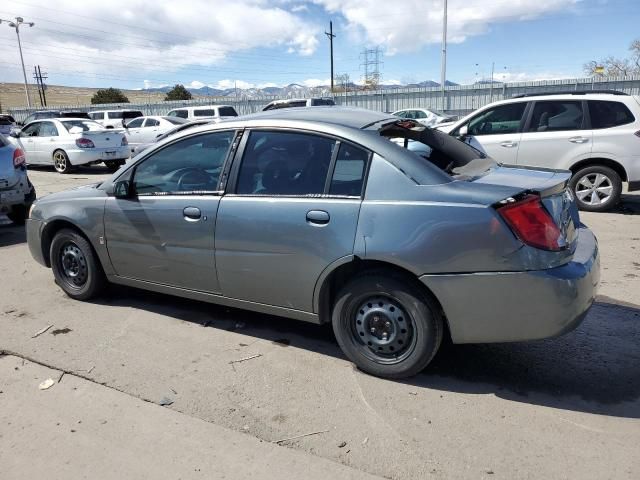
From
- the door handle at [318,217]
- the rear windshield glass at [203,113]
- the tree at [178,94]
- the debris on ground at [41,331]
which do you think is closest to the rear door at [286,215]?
the door handle at [318,217]

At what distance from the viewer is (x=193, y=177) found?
3965 millimetres

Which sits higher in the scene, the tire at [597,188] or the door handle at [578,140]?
the door handle at [578,140]

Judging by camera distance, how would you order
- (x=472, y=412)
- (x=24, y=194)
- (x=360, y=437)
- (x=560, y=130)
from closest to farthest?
(x=360, y=437)
(x=472, y=412)
(x=24, y=194)
(x=560, y=130)

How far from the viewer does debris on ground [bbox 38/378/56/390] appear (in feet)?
11.0

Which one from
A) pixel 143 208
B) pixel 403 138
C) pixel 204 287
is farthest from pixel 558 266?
pixel 143 208

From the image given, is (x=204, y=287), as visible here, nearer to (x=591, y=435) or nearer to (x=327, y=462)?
(x=327, y=462)

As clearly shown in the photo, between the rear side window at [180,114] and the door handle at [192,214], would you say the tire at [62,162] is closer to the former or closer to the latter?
the rear side window at [180,114]

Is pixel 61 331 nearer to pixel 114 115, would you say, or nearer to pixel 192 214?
pixel 192 214

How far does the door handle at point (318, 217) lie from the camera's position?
3.24 meters

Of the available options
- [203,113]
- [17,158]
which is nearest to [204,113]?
[203,113]

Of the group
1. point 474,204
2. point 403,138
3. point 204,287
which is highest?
point 403,138

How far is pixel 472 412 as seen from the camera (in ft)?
9.74

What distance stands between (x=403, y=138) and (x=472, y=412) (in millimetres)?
1860

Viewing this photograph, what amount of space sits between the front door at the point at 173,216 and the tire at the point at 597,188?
6.24 metres
